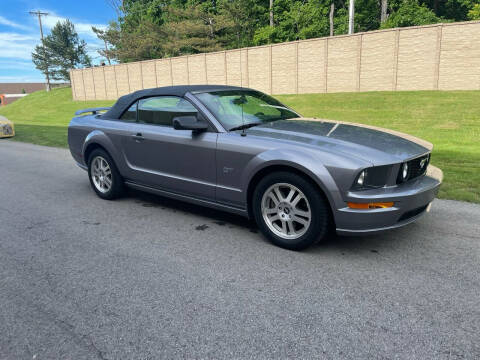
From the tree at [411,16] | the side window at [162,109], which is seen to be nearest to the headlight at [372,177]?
the side window at [162,109]

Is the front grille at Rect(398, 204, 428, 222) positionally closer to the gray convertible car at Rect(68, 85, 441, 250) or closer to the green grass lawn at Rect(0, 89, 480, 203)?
the gray convertible car at Rect(68, 85, 441, 250)

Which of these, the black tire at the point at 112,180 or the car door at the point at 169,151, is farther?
the black tire at the point at 112,180

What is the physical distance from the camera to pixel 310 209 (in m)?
3.56

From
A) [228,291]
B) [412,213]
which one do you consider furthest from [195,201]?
[412,213]

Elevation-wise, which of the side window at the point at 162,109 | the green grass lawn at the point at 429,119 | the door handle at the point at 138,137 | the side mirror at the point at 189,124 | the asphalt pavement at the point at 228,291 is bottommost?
the asphalt pavement at the point at 228,291

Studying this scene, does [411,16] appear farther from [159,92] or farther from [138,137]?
[138,137]

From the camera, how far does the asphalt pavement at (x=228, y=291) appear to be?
2.41 meters

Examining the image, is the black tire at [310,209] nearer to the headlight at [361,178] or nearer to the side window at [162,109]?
the headlight at [361,178]

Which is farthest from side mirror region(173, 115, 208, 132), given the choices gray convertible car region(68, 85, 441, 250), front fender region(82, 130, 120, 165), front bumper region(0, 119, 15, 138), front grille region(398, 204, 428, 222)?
front bumper region(0, 119, 15, 138)

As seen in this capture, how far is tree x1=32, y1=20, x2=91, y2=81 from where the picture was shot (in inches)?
2771

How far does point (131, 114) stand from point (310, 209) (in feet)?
9.98

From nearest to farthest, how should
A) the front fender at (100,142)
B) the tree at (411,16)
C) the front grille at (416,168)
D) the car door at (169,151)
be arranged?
the front grille at (416,168), the car door at (169,151), the front fender at (100,142), the tree at (411,16)

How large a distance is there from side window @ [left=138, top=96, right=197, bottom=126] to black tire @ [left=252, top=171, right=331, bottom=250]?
1.33 metres

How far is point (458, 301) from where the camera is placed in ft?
9.25
